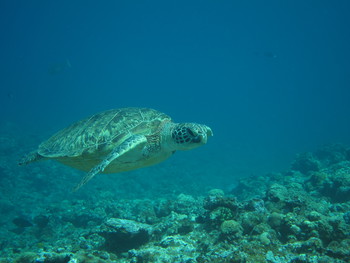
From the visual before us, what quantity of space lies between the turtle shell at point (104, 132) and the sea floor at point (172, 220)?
1.84 metres

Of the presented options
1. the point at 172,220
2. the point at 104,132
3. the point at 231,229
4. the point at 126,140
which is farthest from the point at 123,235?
the point at 104,132

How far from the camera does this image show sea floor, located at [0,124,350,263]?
135 inches

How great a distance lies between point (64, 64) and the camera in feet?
94.4

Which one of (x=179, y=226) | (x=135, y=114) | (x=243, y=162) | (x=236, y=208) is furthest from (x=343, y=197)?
(x=243, y=162)

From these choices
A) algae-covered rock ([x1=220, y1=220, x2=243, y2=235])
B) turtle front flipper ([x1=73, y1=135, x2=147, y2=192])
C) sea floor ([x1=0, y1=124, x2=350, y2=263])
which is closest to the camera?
sea floor ([x1=0, y1=124, x2=350, y2=263])

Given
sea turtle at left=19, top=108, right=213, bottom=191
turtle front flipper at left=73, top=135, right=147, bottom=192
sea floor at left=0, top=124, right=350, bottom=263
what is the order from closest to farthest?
sea floor at left=0, top=124, right=350, bottom=263 → turtle front flipper at left=73, top=135, right=147, bottom=192 → sea turtle at left=19, top=108, right=213, bottom=191

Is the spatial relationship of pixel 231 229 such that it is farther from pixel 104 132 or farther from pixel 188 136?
pixel 104 132

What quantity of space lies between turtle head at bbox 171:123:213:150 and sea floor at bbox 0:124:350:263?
1374mm

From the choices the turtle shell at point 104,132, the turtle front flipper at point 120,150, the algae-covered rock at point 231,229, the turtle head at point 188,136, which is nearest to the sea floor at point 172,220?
the algae-covered rock at point 231,229

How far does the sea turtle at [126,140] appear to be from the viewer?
5.14 metres

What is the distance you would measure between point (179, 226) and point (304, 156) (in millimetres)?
12433

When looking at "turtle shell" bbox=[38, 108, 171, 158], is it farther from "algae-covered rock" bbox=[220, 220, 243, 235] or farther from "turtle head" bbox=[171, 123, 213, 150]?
"algae-covered rock" bbox=[220, 220, 243, 235]

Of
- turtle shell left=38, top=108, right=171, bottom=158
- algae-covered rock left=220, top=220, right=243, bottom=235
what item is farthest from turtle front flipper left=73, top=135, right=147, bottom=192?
algae-covered rock left=220, top=220, right=243, bottom=235

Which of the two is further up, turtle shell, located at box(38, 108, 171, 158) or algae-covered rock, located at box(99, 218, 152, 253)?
turtle shell, located at box(38, 108, 171, 158)
